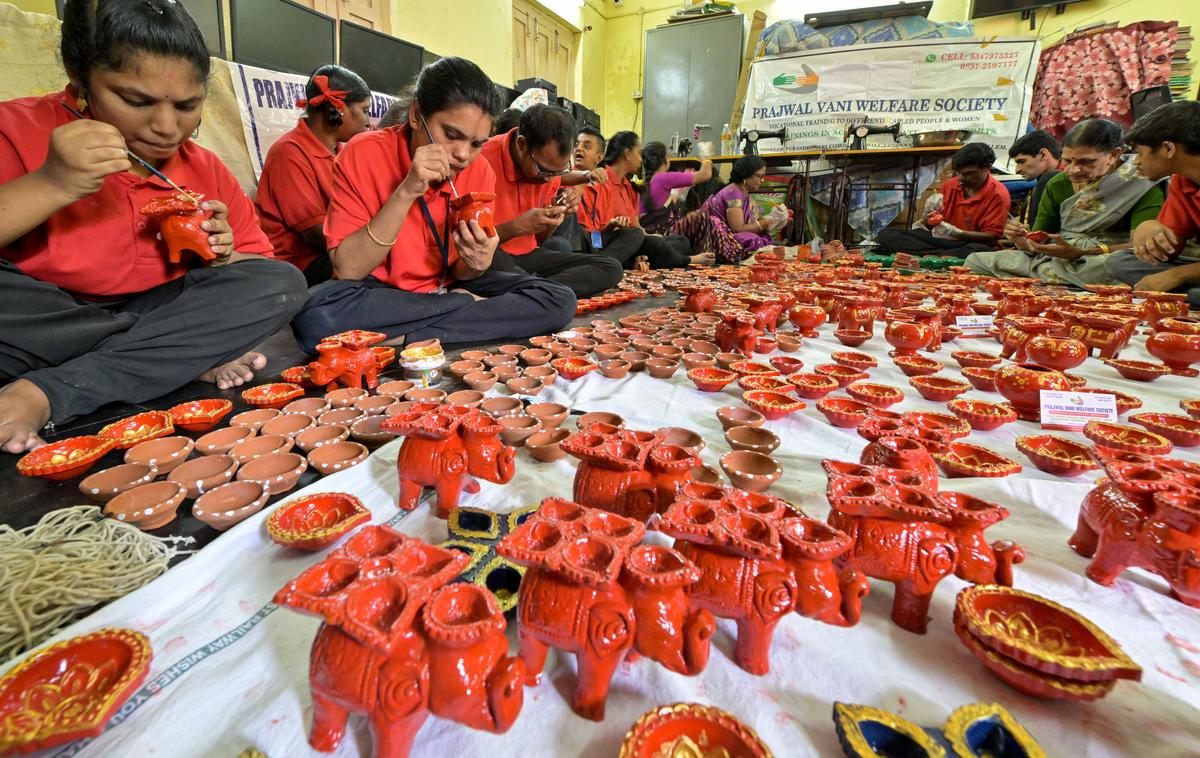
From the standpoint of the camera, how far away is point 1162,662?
67 centimetres

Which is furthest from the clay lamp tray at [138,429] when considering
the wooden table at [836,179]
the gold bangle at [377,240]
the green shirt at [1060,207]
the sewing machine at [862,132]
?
the sewing machine at [862,132]

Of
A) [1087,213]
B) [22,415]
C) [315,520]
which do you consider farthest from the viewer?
[1087,213]

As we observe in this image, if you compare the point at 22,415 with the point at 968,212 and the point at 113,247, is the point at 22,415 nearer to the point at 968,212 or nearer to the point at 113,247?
the point at 113,247

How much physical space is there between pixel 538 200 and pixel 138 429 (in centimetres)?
240

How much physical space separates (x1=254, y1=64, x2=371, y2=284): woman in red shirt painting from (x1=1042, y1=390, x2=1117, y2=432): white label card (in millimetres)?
2583

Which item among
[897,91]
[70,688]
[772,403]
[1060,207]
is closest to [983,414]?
[772,403]

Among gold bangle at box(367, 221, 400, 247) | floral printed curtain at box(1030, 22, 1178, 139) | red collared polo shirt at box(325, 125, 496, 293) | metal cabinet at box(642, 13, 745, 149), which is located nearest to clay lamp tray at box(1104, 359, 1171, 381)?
red collared polo shirt at box(325, 125, 496, 293)

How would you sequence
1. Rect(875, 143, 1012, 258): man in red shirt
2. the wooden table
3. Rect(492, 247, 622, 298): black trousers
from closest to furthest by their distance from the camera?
Rect(492, 247, 622, 298): black trousers
Rect(875, 143, 1012, 258): man in red shirt
the wooden table

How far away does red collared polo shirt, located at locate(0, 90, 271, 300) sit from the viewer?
1.32m

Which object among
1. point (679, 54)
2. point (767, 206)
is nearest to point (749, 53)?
point (679, 54)

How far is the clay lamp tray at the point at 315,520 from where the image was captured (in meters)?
0.81

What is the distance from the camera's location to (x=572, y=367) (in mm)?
1691

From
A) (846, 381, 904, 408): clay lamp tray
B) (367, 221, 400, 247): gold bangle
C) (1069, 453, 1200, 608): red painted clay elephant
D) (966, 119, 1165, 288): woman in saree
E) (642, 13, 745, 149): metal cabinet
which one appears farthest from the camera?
(642, 13, 745, 149): metal cabinet

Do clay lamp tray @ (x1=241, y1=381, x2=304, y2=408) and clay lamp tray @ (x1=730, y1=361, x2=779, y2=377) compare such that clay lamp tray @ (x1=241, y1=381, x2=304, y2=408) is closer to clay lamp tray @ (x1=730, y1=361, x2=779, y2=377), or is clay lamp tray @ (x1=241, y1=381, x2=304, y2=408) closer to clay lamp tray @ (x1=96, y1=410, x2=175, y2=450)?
clay lamp tray @ (x1=96, y1=410, x2=175, y2=450)
